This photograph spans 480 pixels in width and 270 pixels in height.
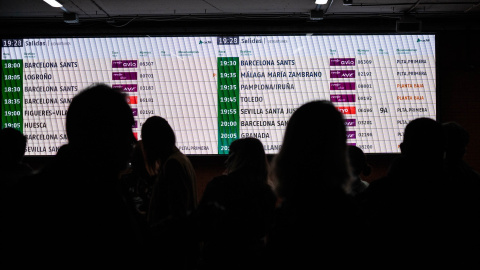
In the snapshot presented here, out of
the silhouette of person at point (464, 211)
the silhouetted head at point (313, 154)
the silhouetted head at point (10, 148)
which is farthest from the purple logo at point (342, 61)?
the silhouetted head at point (313, 154)

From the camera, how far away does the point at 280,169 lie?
138cm

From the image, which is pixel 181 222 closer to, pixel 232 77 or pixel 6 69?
pixel 232 77

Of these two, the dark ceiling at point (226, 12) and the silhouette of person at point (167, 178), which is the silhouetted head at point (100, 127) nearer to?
the silhouette of person at point (167, 178)

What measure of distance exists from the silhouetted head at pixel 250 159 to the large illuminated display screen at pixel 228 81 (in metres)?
2.20

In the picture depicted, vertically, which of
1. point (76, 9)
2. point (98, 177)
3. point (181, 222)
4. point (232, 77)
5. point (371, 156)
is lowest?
point (371, 156)

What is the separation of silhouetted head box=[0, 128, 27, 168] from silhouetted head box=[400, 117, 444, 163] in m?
2.32

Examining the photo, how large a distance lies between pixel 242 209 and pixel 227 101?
8.69 feet

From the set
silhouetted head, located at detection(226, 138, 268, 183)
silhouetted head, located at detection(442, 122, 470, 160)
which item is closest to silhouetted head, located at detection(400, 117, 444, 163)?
silhouetted head, located at detection(442, 122, 470, 160)

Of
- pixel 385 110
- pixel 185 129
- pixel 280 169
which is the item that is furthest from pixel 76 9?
pixel 280 169

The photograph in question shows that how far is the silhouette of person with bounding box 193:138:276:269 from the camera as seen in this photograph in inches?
81.3

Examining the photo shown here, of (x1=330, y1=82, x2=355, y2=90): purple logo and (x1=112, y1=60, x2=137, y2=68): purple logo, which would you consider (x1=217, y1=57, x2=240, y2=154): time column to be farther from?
(x1=330, y1=82, x2=355, y2=90): purple logo

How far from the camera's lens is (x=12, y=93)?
4.71m

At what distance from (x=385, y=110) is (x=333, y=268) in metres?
3.71

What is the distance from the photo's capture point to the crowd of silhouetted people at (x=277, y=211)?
1021 mm
